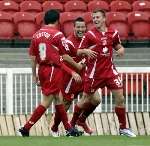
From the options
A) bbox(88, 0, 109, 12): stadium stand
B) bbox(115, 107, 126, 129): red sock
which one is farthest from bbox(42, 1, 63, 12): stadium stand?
bbox(115, 107, 126, 129): red sock

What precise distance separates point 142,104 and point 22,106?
2174 mm

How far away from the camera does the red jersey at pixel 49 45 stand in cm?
1220

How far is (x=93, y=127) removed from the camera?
14773 mm

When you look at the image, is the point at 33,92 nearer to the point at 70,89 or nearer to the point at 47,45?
the point at 70,89

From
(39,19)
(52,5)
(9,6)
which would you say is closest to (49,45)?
(39,19)

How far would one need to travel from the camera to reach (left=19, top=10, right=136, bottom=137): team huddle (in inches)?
482

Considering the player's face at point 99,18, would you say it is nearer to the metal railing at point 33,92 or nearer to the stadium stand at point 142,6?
the metal railing at point 33,92

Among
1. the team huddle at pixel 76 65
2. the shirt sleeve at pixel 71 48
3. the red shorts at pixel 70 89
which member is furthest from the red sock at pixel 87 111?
the shirt sleeve at pixel 71 48

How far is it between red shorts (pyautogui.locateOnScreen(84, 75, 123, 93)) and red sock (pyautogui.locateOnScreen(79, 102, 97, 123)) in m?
0.44

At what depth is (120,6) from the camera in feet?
64.7

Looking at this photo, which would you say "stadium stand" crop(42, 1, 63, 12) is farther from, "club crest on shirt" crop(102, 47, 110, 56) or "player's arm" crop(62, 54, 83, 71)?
"club crest on shirt" crop(102, 47, 110, 56)

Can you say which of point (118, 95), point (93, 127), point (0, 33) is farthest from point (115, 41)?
point (0, 33)

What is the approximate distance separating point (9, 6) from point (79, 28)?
21.3ft

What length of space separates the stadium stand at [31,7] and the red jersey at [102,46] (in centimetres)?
712
